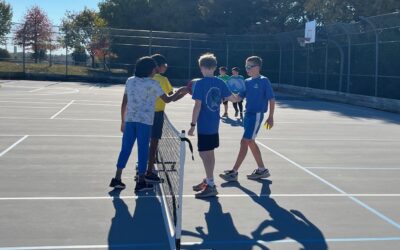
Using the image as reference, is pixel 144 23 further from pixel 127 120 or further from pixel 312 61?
pixel 127 120

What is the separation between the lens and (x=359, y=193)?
816cm

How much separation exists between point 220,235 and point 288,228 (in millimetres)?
870

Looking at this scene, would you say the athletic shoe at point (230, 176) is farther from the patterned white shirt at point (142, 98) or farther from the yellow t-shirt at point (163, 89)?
the patterned white shirt at point (142, 98)

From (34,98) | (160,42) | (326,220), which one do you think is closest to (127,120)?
(326,220)

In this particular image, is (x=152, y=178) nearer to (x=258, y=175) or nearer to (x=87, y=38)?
(x=258, y=175)

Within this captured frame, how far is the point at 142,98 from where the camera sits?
25.0ft

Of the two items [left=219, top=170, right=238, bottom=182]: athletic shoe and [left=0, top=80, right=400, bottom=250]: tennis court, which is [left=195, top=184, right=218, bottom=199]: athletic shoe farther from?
[left=219, top=170, right=238, bottom=182]: athletic shoe

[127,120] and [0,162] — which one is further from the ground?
[127,120]

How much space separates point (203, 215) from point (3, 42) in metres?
35.0

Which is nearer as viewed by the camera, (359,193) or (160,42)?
(359,193)

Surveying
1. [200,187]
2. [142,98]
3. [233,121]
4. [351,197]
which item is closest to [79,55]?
[233,121]

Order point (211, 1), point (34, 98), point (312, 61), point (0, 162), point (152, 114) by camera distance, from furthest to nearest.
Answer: point (211, 1) → point (312, 61) → point (34, 98) → point (0, 162) → point (152, 114)

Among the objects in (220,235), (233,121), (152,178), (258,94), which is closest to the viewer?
(220,235)

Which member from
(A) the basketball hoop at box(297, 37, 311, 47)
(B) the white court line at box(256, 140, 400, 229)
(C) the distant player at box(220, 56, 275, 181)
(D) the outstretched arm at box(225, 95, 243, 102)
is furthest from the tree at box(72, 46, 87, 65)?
(D) the outstretched arm at box(225, 95, 243, 102)
